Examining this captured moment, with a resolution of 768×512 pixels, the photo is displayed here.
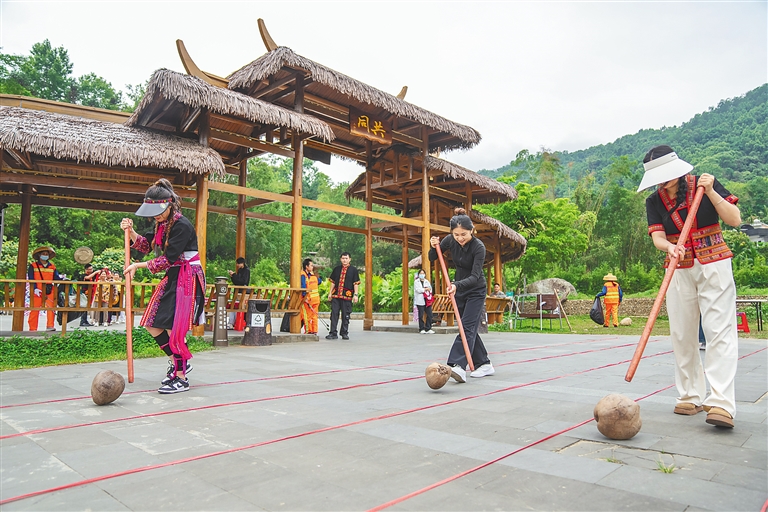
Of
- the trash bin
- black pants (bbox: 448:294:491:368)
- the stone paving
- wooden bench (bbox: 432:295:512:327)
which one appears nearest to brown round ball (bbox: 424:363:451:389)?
the stone paving

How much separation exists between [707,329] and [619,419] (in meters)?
0.95

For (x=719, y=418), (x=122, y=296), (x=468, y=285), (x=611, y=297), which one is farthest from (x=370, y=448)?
(x=611, y=297)

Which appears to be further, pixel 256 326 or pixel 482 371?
pixel 256 326

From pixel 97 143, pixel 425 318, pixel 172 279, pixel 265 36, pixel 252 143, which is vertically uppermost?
pixel 265 36

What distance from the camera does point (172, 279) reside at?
4.41 m

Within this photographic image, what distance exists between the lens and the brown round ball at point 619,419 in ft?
8.84

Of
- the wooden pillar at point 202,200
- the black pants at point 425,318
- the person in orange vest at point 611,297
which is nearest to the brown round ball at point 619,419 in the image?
the wooden pillar at point 202,200

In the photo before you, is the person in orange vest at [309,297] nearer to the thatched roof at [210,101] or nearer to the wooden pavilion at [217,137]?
the wooden pavilion at [217,137]

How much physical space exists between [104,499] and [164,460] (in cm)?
46

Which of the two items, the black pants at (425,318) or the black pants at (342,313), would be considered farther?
the black pants at (425,318)

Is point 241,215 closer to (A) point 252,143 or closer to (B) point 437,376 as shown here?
(A) point 252,143

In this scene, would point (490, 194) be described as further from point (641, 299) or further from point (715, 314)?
point (715, 314)

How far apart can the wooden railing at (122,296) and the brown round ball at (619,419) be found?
6468 millimetres

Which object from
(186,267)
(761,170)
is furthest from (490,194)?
(761,170)
